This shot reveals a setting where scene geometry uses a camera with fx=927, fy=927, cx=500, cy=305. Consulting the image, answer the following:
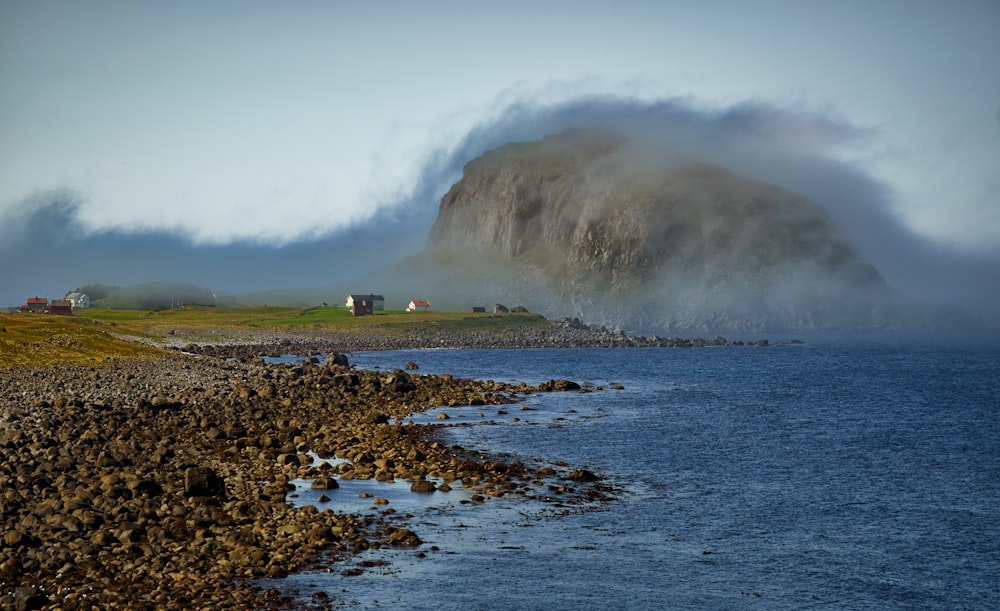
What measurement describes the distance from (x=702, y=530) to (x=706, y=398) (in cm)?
5533

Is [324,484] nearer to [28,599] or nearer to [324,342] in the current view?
[28,599]

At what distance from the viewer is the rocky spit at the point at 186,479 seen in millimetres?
23188

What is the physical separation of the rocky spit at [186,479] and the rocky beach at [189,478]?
71 mm

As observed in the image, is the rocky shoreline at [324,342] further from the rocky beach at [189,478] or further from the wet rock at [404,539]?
the wet rock at [404,539]

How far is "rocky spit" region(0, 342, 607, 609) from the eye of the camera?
913 inches

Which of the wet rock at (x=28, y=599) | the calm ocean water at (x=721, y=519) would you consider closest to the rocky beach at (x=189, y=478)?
the wet rock at (x=28, y=599)

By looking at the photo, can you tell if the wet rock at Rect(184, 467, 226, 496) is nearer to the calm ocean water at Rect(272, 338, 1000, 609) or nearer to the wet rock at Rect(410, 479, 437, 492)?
the calm ocean water at Rect(272, 338, 1000, 609)

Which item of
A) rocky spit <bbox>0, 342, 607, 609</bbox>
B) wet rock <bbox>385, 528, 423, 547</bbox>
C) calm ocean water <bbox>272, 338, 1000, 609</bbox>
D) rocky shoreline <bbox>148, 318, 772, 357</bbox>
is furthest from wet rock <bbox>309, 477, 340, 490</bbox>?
rocky shoreline <bbox>148, 318, 772, 357</bbox>

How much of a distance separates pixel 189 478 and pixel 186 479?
15 centimetres

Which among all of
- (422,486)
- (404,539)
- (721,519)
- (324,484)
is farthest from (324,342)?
(404,539)

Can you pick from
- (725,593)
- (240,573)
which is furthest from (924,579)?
(240,573)

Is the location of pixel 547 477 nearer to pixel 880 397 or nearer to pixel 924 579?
pixel 924 579

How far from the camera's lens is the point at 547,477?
41375 millimetres

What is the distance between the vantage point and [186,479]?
3181 centimetres
